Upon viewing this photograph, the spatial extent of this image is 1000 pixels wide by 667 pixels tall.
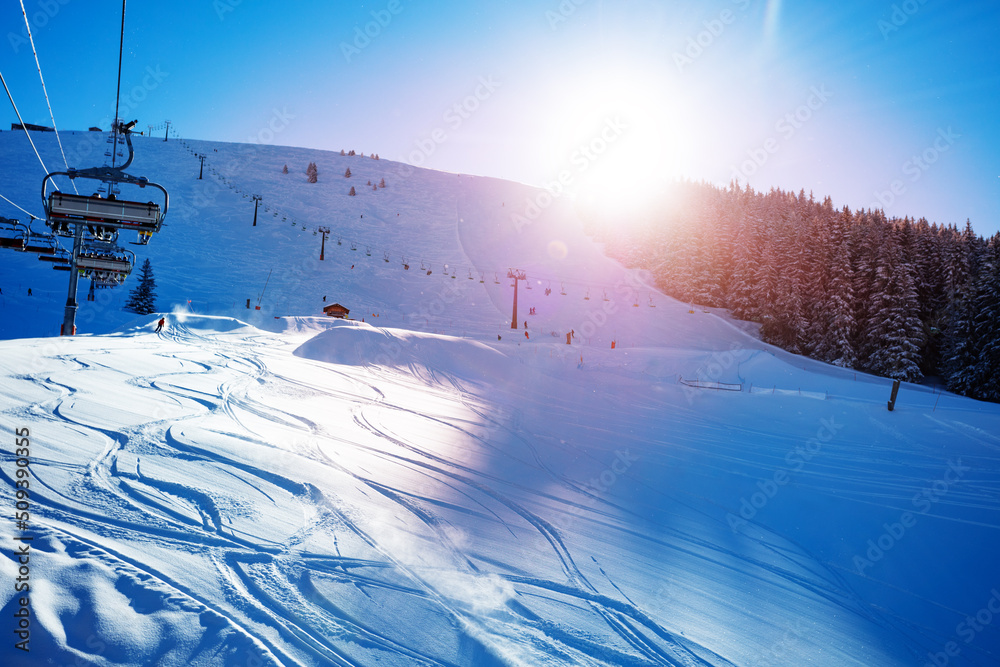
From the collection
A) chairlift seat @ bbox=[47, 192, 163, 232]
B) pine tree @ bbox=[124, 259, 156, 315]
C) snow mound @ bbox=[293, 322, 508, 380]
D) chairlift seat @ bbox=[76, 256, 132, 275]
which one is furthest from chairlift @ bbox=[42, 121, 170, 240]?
pine tree @ bbox=[124, 259, 156, 315]

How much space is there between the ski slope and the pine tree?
727 inches

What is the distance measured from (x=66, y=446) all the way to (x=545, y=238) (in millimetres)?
57912

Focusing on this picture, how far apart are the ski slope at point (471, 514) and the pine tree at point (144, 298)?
60.6 feet

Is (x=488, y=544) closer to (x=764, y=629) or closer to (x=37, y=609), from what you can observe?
(x=764, y=629)

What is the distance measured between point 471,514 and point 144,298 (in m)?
36.9

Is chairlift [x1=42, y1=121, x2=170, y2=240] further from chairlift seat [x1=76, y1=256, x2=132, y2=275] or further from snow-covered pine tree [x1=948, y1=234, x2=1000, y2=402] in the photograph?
snow-covered pine tree [x1=948, y1=234, x2=1000, y2=402]

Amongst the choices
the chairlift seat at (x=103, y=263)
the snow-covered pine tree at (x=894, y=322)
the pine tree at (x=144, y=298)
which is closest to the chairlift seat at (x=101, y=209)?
the chairlift seat at (x=103, y=263)

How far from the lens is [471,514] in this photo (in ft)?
18.5

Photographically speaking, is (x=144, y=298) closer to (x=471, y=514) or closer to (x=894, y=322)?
(x=471, y=514)

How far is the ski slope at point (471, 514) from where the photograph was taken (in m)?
3.35

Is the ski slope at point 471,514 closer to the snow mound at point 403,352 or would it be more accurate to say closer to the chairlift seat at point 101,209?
the snow mound at point 403,352

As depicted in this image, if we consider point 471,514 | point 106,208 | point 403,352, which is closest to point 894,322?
point 403,352

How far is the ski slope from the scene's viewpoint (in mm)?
→ 3346

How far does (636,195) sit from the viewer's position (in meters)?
77.6
